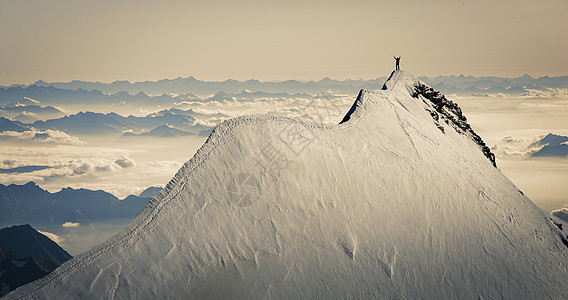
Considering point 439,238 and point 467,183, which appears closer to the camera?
point 439,238

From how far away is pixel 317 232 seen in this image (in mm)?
39906

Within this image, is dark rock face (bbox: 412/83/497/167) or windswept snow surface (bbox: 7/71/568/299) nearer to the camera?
windswept snow surface (bbox: 7/71/568/299)

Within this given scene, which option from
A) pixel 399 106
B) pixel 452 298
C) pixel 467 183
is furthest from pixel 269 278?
pixel 399 106

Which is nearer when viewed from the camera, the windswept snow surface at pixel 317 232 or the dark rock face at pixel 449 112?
the windswept snow surface at pixel 317 232

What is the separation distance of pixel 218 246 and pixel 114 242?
7.79 m

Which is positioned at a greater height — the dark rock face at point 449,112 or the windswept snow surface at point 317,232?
the dark rock face at point 449,112

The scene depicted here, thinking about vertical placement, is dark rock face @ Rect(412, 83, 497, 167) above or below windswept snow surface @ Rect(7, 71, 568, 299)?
above

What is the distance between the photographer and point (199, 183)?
1539 inches

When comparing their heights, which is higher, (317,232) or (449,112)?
(449,112)

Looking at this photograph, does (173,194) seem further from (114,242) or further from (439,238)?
(439,238)

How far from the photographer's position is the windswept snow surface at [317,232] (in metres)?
34.5

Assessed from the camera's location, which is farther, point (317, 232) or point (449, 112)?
point (449, 112)

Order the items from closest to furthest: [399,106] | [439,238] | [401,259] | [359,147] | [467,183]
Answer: [401,259] < [439,238] < [359,147] < [467,183] < [399,106]

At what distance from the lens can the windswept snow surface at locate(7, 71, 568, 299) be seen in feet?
113
